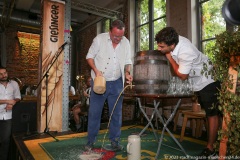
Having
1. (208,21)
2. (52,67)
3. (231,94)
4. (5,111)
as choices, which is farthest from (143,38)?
(231,94)

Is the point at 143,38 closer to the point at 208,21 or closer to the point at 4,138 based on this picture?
the point at 208,21

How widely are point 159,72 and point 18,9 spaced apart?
7.01 metres

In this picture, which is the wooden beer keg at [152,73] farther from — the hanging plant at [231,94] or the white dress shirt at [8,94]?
the white dress shirt at [8,94]

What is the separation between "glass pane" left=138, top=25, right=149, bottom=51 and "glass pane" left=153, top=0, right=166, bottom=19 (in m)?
0.54

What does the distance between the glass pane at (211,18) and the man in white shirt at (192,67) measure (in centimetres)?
287

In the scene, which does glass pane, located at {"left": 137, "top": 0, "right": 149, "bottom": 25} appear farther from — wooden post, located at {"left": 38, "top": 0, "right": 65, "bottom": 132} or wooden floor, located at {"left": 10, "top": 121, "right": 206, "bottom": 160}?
wooden floor, located at {"left": 10, "top": 121, "right": 206, "bottom": 160}

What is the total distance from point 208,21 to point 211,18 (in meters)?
0.09

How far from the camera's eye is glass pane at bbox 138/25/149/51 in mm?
6492

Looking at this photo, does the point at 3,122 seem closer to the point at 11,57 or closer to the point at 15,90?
the point at 15,90

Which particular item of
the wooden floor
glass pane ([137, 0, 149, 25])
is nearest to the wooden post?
the wooden floor

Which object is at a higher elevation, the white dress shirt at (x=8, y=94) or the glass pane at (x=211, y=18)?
the glass pane at (x=211, y=18)

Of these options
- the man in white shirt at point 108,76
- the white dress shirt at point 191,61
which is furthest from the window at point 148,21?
the white dress shirt at point 191,61

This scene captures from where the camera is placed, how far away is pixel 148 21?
645 cm

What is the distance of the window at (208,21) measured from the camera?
4.55m
